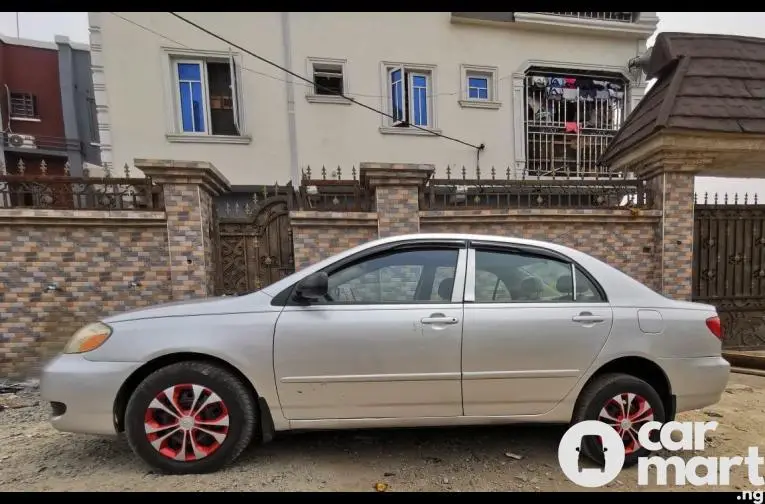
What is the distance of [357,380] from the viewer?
2.22 metres

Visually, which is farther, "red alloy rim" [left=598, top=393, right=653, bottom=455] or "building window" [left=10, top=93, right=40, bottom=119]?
"building window" [left=10, top=93, right=40, bottom=119]

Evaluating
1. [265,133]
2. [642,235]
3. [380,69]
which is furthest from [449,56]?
[642,235]

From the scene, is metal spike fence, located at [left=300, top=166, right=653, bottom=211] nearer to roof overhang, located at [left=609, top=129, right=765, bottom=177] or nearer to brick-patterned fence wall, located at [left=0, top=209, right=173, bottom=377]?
roof overhang, located at [left=609, top=129, right=765, bottom=177]

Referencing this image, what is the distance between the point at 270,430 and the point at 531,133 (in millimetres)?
8883

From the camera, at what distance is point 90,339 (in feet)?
7.26

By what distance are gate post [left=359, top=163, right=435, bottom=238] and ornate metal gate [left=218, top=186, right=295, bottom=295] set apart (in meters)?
1.18

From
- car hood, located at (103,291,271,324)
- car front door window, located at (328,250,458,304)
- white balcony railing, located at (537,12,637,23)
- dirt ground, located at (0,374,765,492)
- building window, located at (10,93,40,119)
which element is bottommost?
dirt ground, located at (0,374,765,492)

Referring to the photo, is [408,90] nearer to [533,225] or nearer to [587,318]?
[533,225]

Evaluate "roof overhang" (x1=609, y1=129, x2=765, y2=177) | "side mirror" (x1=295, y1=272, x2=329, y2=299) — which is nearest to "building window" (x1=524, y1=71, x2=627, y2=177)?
"roof overhang" (x1=609, y1=129, x2=765, y2=177)

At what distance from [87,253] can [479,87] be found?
835 cm

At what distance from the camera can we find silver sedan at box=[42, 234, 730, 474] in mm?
2174

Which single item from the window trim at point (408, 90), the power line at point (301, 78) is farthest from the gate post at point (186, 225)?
the window trim at point (408, 90)

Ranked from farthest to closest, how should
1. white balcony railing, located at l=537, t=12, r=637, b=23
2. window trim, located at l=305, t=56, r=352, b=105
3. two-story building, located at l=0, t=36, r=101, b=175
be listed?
two-story building, located at l=0, t=36, r=101, b=175
white balcony railing, located at l=537, t=12, r=637, b=23
window trim, located at l=305, t=56, r=352, b=105

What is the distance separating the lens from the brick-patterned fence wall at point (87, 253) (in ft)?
12.8
